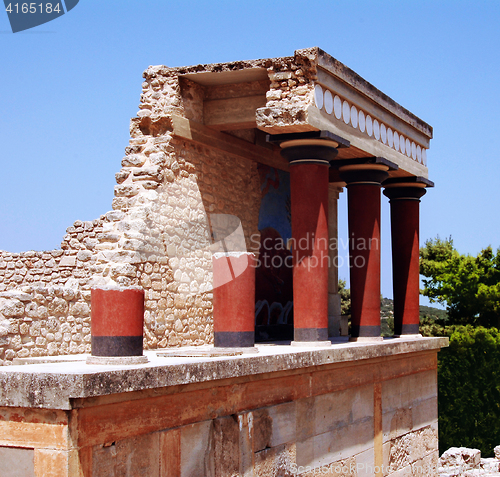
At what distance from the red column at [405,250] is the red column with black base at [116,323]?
7652 millimetres

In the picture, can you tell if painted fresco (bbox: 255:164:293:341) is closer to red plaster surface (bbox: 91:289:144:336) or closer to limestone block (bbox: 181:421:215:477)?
limestone block (bbox: 181:421:215:477)

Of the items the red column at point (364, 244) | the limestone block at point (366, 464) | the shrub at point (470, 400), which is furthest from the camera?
the shrub at point (470, 400)

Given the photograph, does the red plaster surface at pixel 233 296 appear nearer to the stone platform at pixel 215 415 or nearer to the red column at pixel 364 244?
the stone platform at pixel 215 415

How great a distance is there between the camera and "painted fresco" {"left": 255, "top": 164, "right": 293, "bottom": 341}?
11.3 m

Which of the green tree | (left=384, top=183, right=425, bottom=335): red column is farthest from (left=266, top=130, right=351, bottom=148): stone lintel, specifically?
the green tree

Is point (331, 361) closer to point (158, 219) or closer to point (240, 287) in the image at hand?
point (240, 287)

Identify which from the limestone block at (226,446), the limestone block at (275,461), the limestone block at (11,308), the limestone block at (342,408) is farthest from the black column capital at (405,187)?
the limestone block at (11,308)

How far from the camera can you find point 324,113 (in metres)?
9.07

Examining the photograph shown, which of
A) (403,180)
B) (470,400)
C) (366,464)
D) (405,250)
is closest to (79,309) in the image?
(366,464)

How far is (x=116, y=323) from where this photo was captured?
5.65 meters

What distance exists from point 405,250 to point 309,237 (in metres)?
3.98

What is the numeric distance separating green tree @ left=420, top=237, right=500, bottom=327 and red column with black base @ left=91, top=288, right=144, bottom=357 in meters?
20.1

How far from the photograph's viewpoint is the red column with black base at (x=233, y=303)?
721 centimetres

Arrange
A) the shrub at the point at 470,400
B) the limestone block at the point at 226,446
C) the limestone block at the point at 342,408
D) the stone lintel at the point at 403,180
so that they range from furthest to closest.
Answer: the shrub at the point at 470,400
the stone lintel at the point at 403,180
the limestone block at the point at 342,408
the limestone block at the point at 226,446
